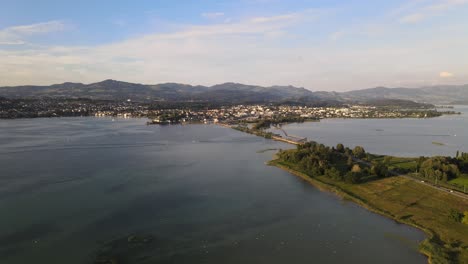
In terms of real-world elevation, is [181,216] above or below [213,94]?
below

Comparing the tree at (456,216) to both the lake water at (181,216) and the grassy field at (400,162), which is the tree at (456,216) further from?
the grassy field at (400,162)

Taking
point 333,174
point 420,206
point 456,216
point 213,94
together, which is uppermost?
point 213,94

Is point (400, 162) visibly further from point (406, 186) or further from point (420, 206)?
point (420, 206)

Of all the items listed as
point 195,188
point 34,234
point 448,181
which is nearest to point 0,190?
point 34,234

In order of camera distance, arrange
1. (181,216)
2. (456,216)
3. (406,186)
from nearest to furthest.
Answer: (456,216) → (181,216) → (406,186)

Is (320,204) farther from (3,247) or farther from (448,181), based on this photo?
(3,247)

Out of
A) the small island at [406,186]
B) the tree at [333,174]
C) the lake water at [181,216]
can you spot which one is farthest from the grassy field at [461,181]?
the lake water at [181,216]

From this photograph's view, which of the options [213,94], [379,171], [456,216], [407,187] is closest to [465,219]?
[456,216]

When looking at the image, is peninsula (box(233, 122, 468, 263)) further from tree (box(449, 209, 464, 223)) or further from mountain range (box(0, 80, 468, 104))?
mountain range (box(0, 80, 468, 104))
